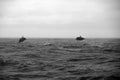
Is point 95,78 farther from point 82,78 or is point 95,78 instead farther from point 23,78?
point 23,78

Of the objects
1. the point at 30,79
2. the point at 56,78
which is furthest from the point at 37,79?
the point at 56,78

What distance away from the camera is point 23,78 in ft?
40.7

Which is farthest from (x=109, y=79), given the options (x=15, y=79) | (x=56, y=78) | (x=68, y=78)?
(x=15, y=79)

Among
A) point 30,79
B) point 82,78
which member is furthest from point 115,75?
point 30,79

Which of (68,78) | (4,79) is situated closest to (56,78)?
(68,78)

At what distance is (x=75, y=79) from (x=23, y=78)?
4018 mm

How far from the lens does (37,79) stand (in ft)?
39.6

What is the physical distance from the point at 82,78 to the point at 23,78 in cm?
459

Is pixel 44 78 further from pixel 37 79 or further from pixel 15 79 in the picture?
pixel 15 79

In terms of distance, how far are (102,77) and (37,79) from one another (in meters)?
5.05

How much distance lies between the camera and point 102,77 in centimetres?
1250

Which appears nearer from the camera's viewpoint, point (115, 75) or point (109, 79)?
point (109, 79)

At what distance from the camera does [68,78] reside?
12.3 m

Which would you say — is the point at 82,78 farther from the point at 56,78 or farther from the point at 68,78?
the point at 56,78
